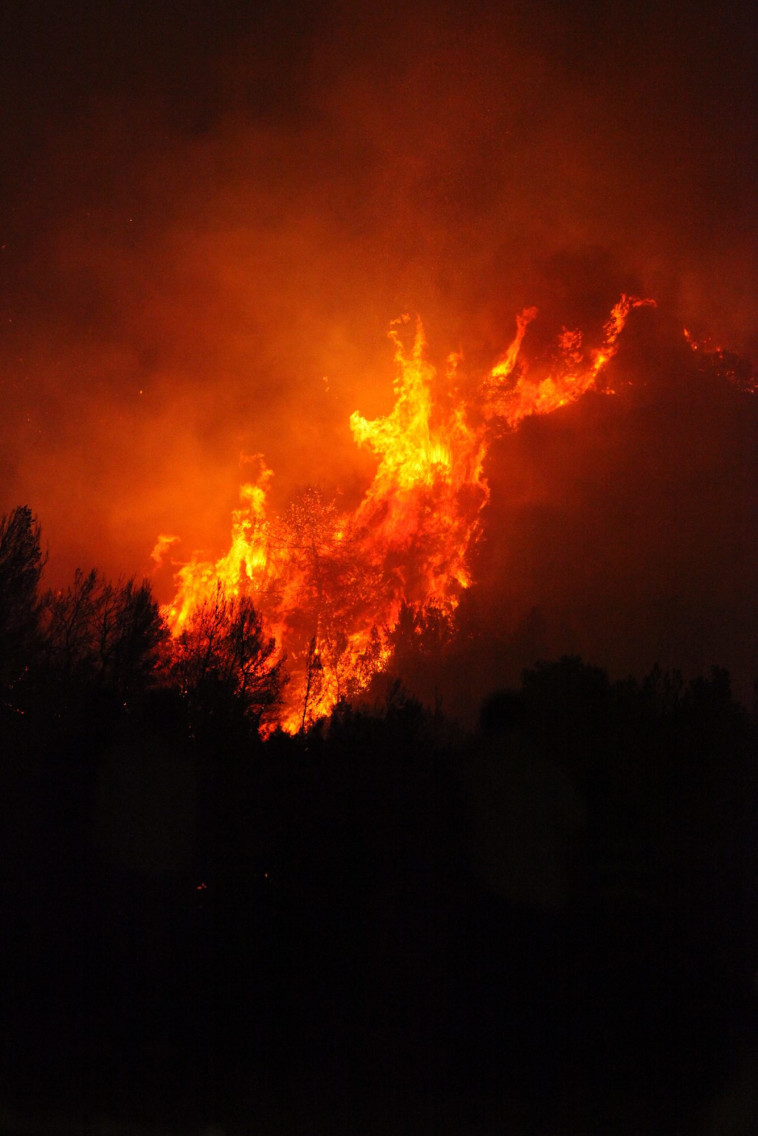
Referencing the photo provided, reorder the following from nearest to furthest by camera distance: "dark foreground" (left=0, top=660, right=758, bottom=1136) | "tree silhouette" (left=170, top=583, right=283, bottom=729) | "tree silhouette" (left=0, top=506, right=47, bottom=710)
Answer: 1. "dark foreground" (left=0, top=660, right=758, bottom=1136)
2. "tree silhouette" (left=0, top=506, right=47, bottom=710)
3. "tree silhouette" (left=170, top=583, right=283, bottom=729)

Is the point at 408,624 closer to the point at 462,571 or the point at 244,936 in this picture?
the point at 462,571

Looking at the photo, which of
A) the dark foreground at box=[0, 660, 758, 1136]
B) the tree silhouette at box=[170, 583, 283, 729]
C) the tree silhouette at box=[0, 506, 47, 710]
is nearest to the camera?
the dark foreground at box=[0, 660, 758, 1136]

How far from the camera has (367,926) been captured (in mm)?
16078

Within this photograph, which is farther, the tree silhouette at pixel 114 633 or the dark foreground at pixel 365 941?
the tree silhouette at pixel 114 633

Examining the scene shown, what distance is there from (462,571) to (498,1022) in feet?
364

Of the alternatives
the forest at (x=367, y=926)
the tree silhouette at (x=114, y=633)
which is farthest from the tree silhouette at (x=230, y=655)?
the forest at (x=367, y=926)

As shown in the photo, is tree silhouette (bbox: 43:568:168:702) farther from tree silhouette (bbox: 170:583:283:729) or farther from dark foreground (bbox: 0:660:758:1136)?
dark foreground (bbox: 0:660:758:1136)

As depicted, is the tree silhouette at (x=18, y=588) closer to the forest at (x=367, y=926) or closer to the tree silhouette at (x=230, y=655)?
the tree silhouette at (x=230, y=655)

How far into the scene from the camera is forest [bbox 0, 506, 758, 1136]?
1413 centimetres

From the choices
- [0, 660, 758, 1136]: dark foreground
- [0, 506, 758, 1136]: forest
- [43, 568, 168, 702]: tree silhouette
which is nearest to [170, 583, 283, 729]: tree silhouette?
[43, 568, 168, 702]: tree silhouette

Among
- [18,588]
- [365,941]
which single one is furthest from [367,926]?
[18,588]

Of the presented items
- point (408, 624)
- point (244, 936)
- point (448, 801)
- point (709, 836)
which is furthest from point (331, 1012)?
point (408, 624)

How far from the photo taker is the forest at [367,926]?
46.4ft

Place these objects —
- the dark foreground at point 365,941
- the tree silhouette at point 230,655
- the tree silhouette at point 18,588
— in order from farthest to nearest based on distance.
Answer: the tree silhouette at point 230,655, the tree silhouette at point 18,588, the dark foreground at point 365,941
